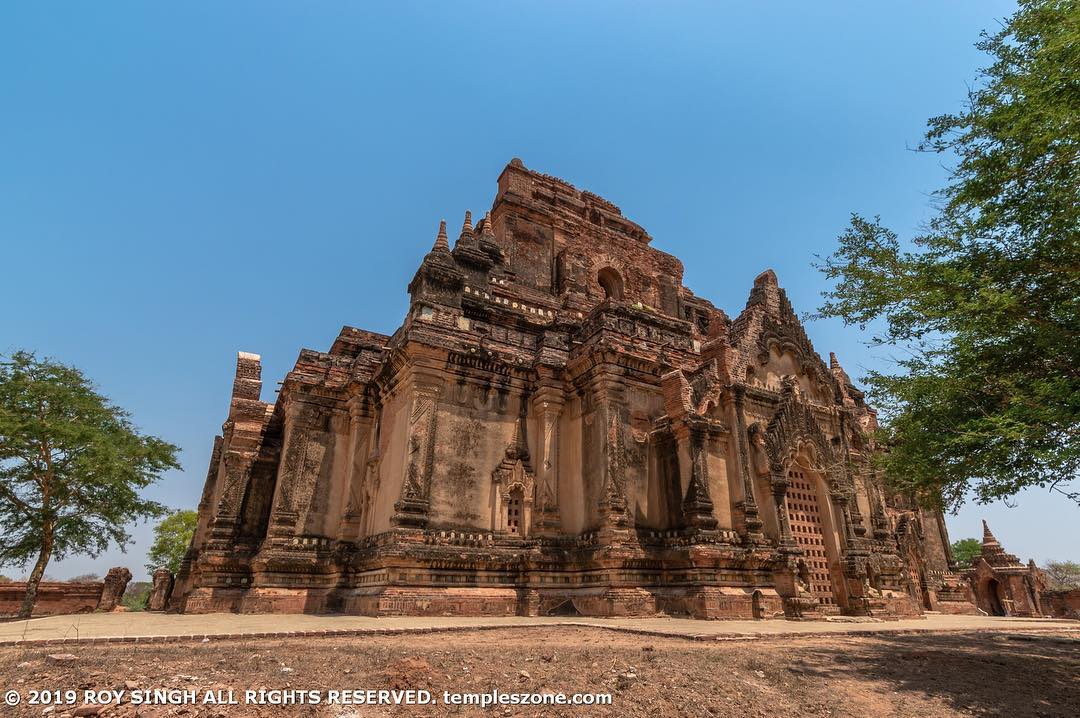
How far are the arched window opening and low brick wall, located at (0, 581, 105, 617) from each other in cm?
2787

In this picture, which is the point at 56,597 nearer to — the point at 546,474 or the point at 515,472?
the point at 515,472

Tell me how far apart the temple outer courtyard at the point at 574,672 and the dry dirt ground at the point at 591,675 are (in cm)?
2

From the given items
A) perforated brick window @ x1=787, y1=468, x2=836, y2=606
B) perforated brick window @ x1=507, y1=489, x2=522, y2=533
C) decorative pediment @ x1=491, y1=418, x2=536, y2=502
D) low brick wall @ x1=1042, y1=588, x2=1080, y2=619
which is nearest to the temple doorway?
low brick wall @ x1=1042, y1=588, x2=1080, y2=619

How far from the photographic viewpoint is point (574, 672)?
643 centimetres

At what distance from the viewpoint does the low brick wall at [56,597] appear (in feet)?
86.2

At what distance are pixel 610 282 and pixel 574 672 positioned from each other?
2282 centimetres

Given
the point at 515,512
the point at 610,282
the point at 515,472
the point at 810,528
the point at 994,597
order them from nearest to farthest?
the point at 515,512 < the point at 515,472 < the point at 810,528 < the point at 610,282 < the point at 994,597

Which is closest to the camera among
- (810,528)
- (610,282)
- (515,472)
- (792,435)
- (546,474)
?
(515,472)

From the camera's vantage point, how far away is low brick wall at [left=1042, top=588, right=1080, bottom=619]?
106 feet

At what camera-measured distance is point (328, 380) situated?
62.4 ft

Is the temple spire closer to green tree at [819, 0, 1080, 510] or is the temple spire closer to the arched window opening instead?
the arched window opening

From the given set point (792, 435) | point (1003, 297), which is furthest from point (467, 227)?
point (1003, 297)

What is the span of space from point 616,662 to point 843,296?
7.31 m

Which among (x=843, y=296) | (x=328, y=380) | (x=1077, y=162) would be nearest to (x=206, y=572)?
(x=328, y=380)
